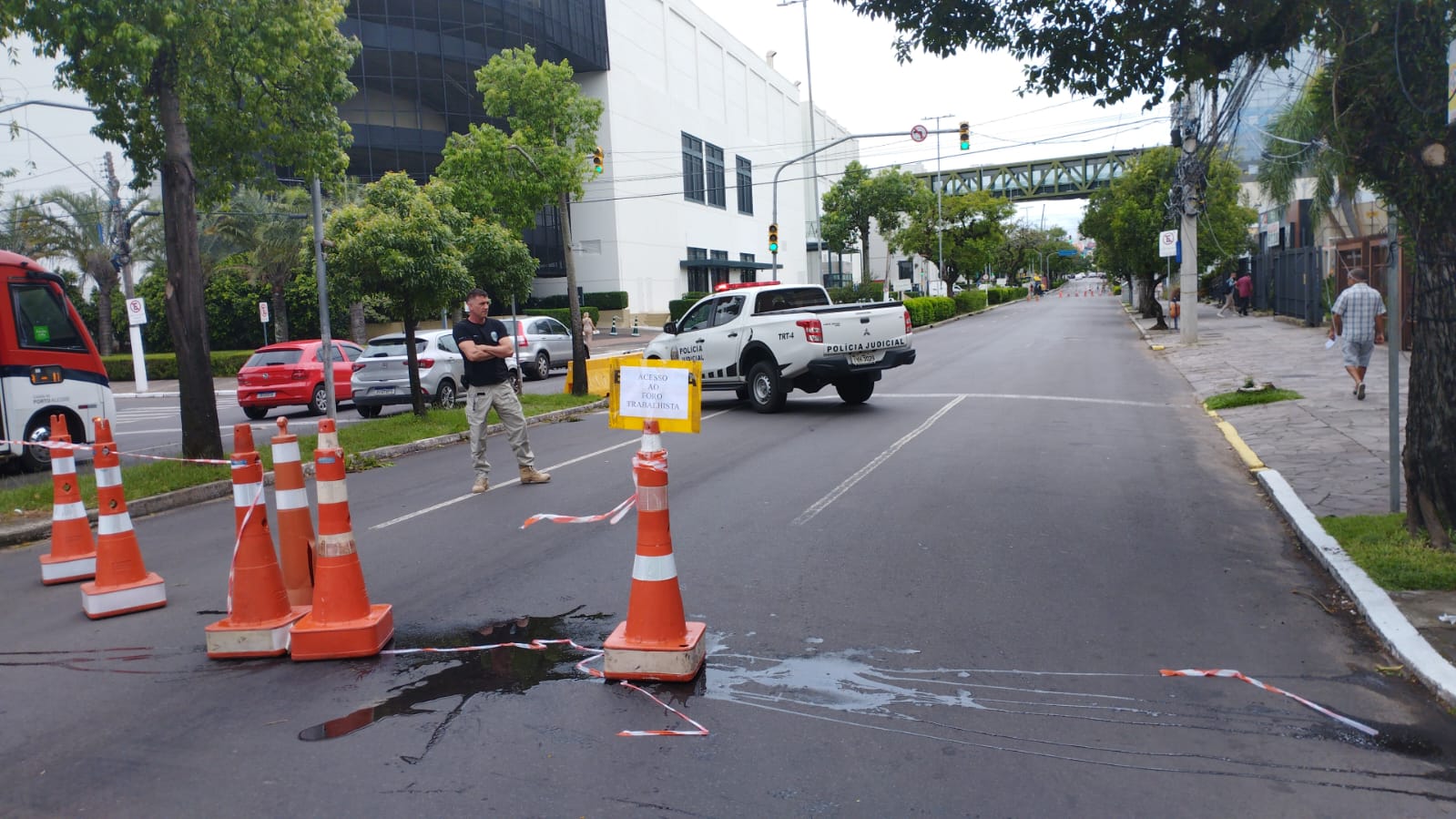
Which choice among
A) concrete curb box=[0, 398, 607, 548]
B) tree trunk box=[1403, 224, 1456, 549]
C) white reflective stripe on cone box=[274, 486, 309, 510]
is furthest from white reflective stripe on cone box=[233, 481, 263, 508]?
tree trunk box=[1403, 224, 1456, 549]

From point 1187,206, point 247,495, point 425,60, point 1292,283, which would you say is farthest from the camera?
point 425,60

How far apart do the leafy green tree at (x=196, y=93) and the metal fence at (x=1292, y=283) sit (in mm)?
27106

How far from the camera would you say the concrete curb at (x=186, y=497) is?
938 cm

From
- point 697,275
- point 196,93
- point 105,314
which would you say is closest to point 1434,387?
point 196,93

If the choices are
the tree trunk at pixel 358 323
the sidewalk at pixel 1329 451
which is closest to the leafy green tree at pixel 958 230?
the tree trunk at pixel 358 323

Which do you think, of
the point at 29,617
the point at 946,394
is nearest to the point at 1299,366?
the point at 946,394

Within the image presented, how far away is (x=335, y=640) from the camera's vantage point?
→ 5.47 meters

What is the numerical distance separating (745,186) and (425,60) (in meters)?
26.2

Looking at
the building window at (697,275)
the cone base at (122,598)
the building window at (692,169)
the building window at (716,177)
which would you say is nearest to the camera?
the cone base at (122,598)

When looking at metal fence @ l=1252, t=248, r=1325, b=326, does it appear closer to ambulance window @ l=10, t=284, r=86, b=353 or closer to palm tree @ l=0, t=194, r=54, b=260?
ambulance window @ l=10, t=284, r=86, b=353

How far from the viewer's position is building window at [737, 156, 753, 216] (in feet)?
219

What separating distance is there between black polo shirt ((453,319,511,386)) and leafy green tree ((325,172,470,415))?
5545 mm

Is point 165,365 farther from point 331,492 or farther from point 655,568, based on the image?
point 655,568

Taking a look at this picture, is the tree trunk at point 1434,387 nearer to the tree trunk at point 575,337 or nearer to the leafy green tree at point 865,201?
the tree trunk at point 575,337
